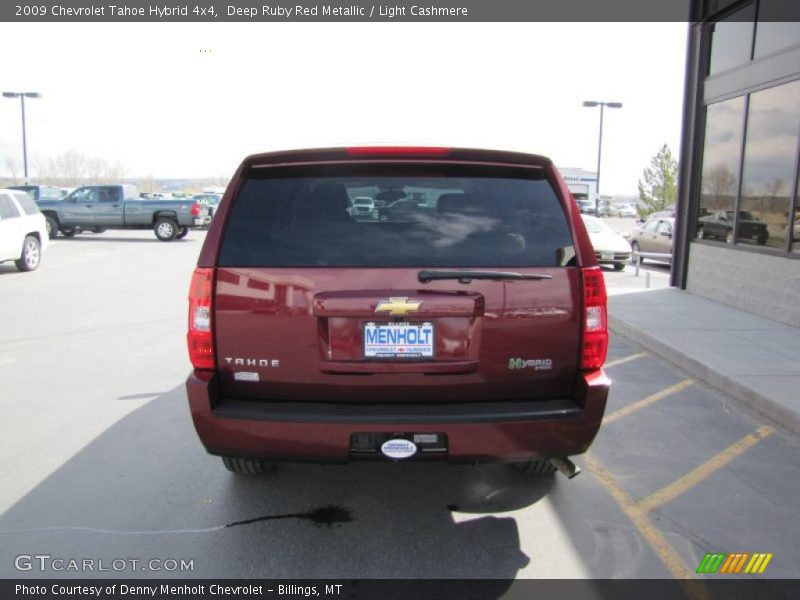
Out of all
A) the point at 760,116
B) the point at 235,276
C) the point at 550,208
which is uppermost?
the point at 760,116

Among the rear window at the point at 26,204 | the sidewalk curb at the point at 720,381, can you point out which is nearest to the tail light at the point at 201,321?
the sidewalk curb at the point at 720,381

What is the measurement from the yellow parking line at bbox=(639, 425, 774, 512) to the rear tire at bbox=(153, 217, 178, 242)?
74.0ft

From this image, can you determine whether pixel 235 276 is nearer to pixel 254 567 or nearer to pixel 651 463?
pixel 254 567

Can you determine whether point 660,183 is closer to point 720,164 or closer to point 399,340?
point 720,164

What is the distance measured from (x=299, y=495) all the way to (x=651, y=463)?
2350mm

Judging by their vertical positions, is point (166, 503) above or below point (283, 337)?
below

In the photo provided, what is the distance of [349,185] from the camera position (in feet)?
10.2

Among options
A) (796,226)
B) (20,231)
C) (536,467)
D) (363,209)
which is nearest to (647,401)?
(536,467)

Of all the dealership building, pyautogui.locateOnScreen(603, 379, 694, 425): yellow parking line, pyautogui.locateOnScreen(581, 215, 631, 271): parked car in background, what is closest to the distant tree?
pyautogui.locateOnScreen(581, 215, 631, 271): parked car in background

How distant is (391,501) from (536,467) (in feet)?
2.91

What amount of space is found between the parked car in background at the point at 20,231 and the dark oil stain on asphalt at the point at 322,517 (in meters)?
11.9

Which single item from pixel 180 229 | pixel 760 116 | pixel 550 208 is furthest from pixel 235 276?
pixel 180 229

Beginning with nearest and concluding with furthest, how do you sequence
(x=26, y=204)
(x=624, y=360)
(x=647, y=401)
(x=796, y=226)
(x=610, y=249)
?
1. (x=647, y=401)
2. (x=624, y=360)
3. (x=796, y=226)
4. (x=26, y=204)
5. (x=610, y=249)

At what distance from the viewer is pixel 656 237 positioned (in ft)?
60.1
